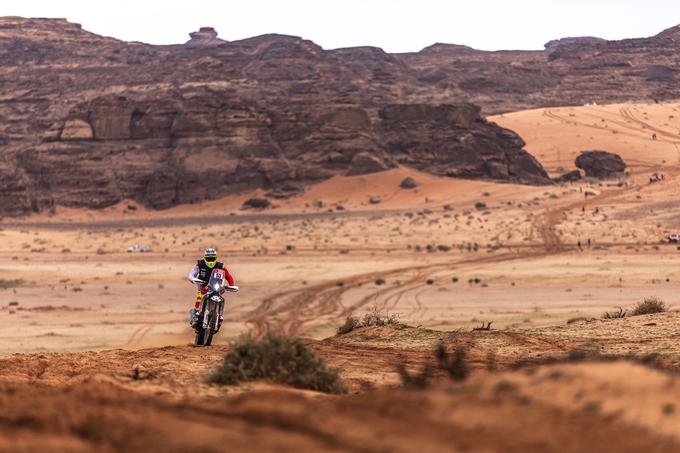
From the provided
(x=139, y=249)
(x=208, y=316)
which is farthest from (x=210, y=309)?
(x=139, y=249)

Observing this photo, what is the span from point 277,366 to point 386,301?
19.9 metres

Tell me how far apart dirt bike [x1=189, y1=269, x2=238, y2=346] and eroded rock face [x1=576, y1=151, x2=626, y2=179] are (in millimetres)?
62824

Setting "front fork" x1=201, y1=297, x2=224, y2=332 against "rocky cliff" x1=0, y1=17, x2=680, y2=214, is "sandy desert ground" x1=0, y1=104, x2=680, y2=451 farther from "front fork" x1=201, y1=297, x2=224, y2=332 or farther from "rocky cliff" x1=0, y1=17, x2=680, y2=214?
"rocky cliff" x1=0, y1=17, x2=680, y2=214

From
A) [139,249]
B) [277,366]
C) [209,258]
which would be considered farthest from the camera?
[139,249]

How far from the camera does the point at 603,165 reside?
73.4 meters

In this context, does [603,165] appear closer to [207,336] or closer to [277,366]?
[207,336]

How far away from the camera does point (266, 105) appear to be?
8106 cm

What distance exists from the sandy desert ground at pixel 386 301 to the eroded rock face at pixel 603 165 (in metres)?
1.46

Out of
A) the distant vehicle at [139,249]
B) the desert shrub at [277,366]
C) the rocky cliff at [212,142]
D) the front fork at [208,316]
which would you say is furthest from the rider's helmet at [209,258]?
the rocky cliff at [212,142]

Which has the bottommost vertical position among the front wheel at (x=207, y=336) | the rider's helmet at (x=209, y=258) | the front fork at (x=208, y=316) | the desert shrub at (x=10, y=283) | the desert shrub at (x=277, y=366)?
the desert shrub at (x=10, y=283)

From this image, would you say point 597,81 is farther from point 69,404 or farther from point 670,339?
point 69,404

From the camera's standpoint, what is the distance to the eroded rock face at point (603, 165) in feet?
239

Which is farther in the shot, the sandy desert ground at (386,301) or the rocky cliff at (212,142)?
the rocky cliff at (212,142)

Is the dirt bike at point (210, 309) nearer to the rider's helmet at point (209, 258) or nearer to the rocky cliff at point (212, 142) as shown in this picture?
the rider's helmet at point (209, 258)
